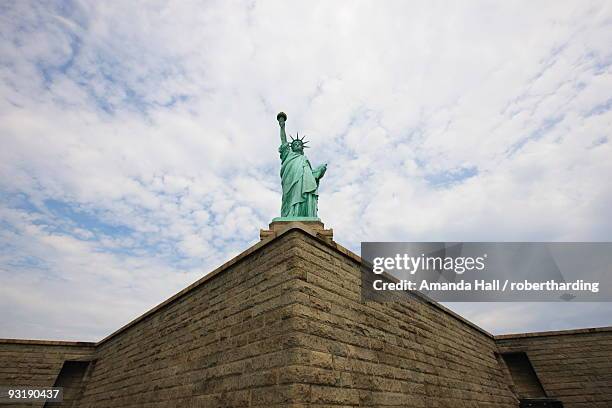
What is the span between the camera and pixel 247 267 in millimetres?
5207

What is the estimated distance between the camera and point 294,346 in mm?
3672

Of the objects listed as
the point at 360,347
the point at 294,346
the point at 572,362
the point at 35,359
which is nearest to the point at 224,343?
the point at 294,346

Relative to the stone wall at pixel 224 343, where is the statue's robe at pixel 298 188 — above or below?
above

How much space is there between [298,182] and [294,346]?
7.47 meters

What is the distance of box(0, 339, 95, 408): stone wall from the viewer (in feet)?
32.9

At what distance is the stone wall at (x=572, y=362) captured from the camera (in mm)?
9484

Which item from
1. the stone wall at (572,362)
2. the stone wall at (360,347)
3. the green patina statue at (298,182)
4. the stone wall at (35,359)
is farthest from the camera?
the green patina statue at (298,182)

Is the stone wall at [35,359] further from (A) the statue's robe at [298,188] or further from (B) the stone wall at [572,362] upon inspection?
(B) the stone wall at [572,362]

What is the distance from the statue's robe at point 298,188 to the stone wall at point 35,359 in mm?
8239

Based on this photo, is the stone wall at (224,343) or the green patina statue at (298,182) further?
the green patina statue at (298,182)

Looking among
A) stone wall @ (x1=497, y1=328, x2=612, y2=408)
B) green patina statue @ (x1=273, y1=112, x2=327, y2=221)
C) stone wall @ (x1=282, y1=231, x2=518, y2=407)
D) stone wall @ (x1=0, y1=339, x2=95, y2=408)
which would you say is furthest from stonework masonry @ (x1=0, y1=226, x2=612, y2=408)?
green patina statue @ (x1=273, y1=112, x2=327, y2=221)

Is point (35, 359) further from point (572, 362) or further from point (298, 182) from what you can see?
point (572, 362)

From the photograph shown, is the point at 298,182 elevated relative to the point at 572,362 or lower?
elevated

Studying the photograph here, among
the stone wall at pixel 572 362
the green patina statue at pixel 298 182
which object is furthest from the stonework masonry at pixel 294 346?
the green patina statue at pixel 298 182
